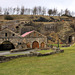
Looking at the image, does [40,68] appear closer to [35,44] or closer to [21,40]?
[21,40]

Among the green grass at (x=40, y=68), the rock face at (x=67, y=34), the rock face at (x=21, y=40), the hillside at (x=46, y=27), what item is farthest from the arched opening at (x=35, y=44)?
the green grass at (x=40, y=68)

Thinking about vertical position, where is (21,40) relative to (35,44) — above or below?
above

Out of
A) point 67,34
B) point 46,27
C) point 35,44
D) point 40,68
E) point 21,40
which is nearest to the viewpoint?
point 40,68

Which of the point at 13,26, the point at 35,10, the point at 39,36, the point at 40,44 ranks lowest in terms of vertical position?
the point at 40,44

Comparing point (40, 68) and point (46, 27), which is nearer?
point (40, 68)

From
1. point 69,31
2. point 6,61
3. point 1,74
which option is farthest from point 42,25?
point 1,74

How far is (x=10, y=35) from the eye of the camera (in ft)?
126

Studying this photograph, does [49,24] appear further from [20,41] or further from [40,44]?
[20,41]

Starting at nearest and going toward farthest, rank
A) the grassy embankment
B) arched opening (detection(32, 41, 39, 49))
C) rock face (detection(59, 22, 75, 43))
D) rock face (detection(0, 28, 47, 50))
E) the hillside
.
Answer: the grassy embankment, rock face (detection(0, 28, 47, 50)), arched opening (detection(32, 41, 39, 49)), the hillside, rock face (detection(59, 22, 75, 43))

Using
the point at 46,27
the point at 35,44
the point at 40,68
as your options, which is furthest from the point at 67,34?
the point at 40,68

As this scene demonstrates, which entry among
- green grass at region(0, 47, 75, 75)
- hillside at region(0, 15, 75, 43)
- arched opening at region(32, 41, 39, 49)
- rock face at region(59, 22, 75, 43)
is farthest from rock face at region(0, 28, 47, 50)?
green grass at region(0, 47, 75, 75)

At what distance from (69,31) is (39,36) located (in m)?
27.5

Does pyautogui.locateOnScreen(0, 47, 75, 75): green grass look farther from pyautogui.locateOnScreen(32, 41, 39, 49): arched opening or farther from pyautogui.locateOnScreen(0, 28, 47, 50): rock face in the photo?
pyautogui.locateOnScreen(32, 41, 39, 49): arched opening

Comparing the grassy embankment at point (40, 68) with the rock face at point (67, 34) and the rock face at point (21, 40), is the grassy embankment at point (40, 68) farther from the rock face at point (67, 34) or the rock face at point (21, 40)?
the rock face at point (67, 34)
